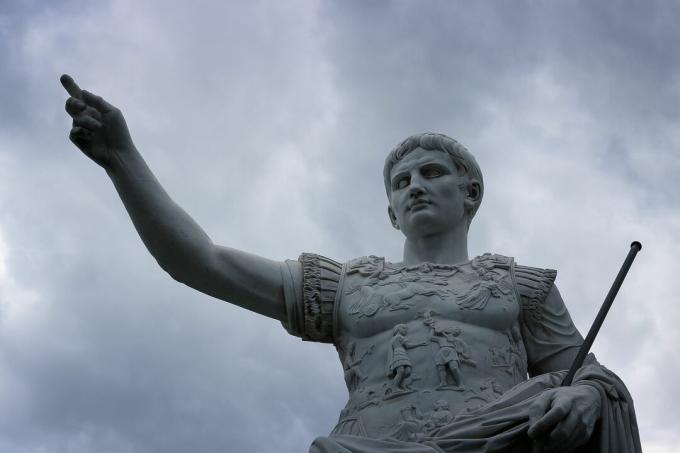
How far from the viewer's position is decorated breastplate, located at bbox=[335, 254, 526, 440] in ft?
37.2

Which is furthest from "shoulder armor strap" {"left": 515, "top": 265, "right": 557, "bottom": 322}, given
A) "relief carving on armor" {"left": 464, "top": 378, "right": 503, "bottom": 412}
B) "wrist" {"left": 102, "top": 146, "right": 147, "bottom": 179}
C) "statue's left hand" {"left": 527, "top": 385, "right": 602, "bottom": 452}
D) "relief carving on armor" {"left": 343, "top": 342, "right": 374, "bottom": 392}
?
"wrist" {"left": 102, "top": 146, "right": 147, "bottom": 179}

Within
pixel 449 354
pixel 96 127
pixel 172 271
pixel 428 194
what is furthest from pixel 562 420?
pixel 96 127

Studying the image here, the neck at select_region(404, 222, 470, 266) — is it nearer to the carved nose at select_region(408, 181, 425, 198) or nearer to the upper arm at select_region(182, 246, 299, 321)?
the carved nose at select_region(408, 181, 425, 198)

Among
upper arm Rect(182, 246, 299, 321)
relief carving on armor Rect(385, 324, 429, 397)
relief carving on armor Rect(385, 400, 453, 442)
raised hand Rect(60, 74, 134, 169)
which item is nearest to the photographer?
relief carving on armor Rect(385, 400, 453, 442)

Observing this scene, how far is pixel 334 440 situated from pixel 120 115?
3747 mm

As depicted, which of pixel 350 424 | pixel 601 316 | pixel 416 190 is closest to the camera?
pixel 601 316

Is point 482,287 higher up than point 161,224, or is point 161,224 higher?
point 482,287

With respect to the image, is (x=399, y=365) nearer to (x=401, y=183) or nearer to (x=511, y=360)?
(x=511, y=360)

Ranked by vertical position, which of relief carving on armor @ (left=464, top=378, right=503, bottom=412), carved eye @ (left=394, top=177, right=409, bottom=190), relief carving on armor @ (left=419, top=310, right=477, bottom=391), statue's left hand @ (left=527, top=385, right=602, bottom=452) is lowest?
statue's left hand @ (left=527, top=385, right=602, bottom=452)

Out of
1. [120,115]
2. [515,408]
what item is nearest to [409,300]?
[515,408]

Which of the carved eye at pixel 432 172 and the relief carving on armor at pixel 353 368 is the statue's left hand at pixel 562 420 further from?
the carved eye at pixel 432 172

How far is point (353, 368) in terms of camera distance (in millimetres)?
12039

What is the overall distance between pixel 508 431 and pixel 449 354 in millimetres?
1159

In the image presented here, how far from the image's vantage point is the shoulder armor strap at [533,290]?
41.1 ft
